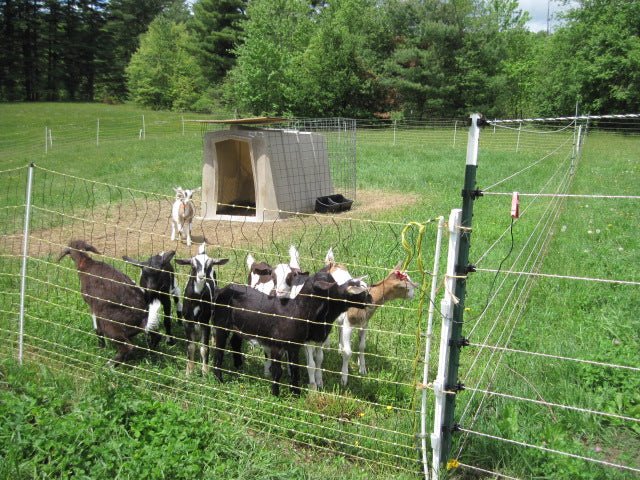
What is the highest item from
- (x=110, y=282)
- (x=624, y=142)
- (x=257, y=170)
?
(x=624, y=142)

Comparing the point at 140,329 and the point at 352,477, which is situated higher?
the point at 140,329

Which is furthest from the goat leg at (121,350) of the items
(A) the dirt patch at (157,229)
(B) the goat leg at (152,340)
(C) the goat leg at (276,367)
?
(A) the dirt patch at (157,229)

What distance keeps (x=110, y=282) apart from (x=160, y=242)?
4.54 metres

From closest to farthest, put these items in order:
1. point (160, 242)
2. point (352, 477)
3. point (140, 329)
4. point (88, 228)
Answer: point (352, 477)
point (140, 329)
point (160, 242)
point (88, 228)

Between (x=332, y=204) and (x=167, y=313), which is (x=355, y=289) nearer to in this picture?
(x=167, y=313)

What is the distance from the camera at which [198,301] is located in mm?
4520

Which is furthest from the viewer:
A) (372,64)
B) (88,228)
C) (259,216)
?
(372,64)

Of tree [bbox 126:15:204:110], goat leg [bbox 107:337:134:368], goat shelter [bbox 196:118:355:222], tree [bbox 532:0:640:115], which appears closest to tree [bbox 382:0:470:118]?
tree [bbox 532:0:640:115]

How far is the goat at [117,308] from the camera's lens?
4.69 m

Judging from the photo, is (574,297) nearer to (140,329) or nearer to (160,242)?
(140,329)

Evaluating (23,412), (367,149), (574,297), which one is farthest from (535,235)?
(367,149)

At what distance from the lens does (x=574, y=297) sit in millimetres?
5582

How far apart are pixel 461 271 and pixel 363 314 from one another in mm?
1859

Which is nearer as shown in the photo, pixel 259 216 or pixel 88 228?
pixel 88 228
